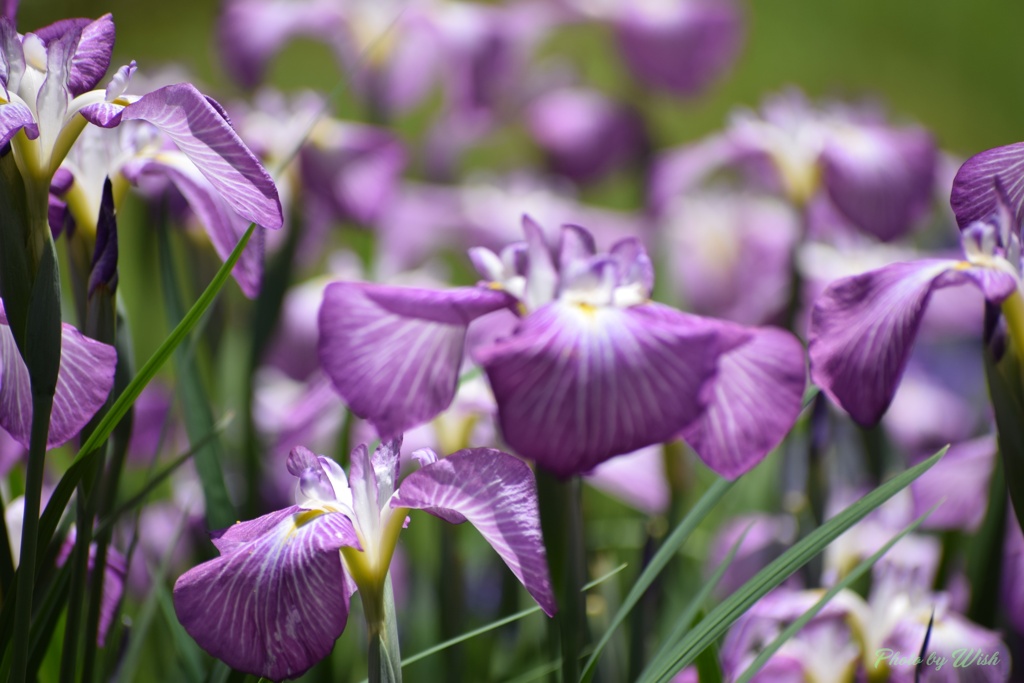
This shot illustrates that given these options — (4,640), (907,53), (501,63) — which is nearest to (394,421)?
(4,640)

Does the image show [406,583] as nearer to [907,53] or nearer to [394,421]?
[394,421]

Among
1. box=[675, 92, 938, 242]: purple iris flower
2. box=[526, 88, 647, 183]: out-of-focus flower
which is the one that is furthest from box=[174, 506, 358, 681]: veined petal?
box=[526, 88, 647, 183]: out-of-focus flower

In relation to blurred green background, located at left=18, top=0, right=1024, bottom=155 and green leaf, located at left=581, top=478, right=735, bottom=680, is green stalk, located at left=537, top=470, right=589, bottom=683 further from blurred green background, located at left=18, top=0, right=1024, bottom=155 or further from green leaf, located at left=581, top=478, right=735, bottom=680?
blurred green background, located at left=18, top=0, right=1024, bottom=155

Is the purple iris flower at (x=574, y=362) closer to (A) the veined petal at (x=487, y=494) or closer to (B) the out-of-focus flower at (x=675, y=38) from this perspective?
(A) the veined petal at (x=487, y=494)

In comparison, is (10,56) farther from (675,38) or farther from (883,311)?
(675,38)

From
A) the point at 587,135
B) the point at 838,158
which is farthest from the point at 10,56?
the point at 587,135
